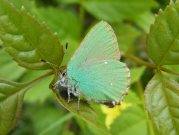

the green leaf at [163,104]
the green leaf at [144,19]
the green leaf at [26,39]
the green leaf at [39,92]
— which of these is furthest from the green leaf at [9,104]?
the green leaf at [144,19]

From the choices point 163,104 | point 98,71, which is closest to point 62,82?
point 98,71

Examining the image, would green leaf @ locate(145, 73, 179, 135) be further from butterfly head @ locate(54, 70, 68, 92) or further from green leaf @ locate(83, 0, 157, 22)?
green leaf @ locate(83, 0, 157, 22)

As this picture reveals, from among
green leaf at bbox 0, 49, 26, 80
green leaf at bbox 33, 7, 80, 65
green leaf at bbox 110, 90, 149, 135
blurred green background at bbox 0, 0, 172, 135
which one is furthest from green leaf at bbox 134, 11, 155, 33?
green leaf at bbox 0, 49, 26, 80

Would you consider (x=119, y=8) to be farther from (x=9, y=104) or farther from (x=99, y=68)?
(x=9, y=104)

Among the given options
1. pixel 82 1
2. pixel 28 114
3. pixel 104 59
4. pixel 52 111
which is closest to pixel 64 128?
pixel 52 111

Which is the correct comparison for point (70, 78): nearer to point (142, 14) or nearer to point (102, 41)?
point (102, 41)
